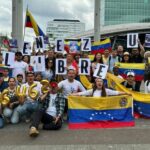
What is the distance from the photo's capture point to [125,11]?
6069cm

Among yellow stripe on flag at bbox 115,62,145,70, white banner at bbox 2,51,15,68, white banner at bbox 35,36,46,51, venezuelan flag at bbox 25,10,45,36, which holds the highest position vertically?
venezuelan flag at bbox 25,10,45,36

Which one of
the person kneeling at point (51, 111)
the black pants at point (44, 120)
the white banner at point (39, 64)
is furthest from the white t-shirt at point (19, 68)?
the black pants at point (44, 120)

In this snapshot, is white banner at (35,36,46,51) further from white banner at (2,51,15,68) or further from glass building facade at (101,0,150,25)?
glass building facade at (101,0,150,25)

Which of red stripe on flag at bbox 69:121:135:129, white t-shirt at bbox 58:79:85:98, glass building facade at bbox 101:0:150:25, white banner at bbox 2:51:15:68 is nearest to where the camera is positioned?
red stripe on flag at bbox 69:121:135:129

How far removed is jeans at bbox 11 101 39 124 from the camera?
34.9 ft

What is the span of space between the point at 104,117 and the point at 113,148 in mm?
1862

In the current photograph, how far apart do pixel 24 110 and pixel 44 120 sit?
678 mm

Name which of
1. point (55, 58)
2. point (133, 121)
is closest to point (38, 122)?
point (133, 121)

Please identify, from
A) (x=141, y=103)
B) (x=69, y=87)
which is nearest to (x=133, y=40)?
(x=141, y=103)

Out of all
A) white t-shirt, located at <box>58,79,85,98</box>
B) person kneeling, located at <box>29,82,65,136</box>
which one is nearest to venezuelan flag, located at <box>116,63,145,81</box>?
white t-shirt, located at <box>58,79,85,98</box>

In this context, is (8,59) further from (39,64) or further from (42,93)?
(42,93)

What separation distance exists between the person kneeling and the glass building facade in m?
46.3

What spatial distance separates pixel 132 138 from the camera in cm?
953

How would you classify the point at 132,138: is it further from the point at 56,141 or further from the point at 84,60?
the point at 84,60
